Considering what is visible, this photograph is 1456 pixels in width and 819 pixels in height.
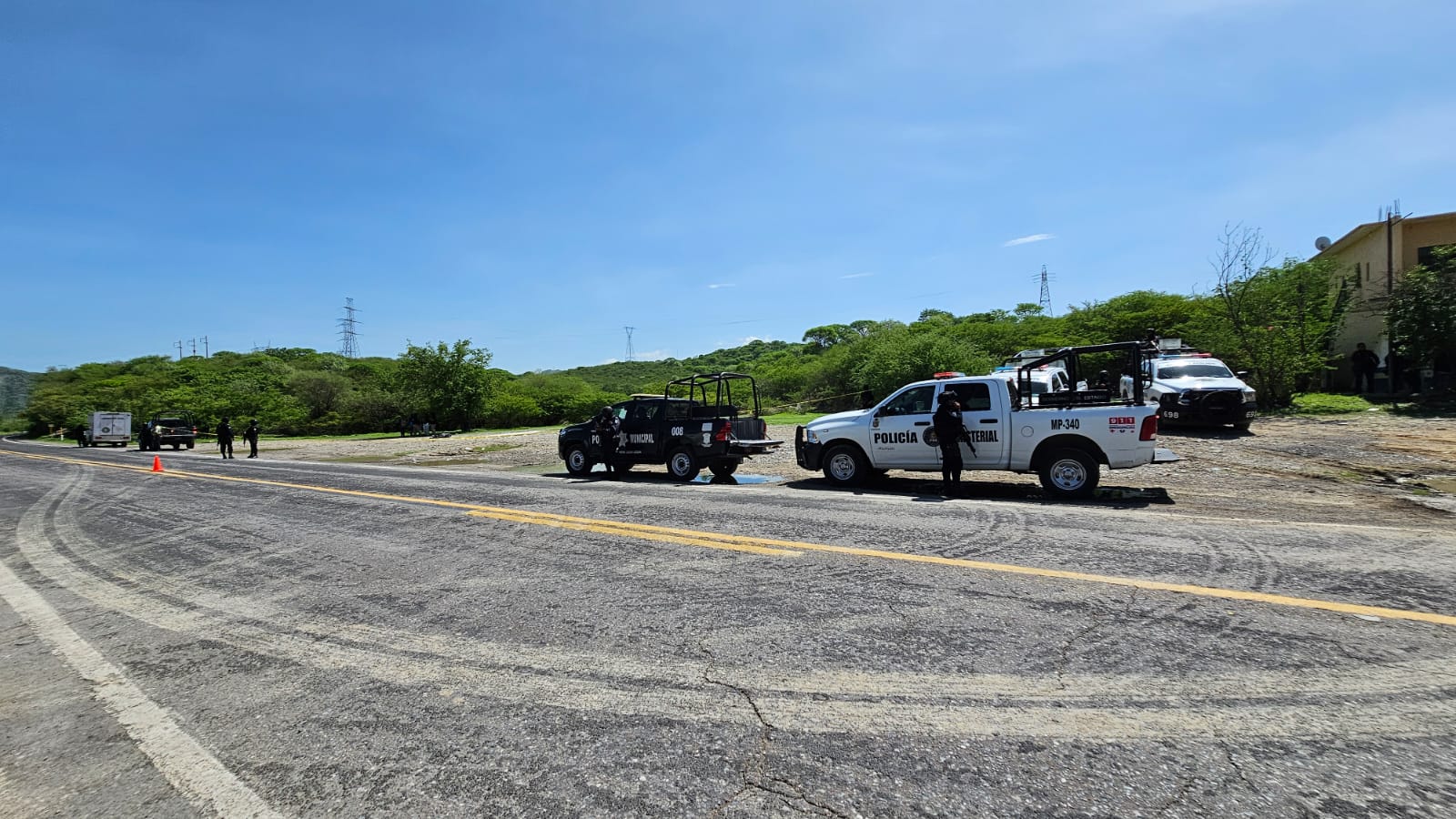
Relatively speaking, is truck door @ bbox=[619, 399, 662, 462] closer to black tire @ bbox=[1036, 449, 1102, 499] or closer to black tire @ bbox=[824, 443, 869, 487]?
black tire @ bbox=[824, 443, 869, 487]

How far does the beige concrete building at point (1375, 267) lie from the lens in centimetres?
2692

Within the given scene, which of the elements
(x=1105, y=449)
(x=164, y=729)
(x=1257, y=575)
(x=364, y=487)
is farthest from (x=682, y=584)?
(x=364, y=487)

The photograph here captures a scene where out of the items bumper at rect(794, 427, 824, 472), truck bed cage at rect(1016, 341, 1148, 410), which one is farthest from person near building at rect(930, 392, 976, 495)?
bumper at rect(794, 427, 824, 472)

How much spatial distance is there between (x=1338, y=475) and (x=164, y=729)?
15516 mm

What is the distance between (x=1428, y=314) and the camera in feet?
68.9

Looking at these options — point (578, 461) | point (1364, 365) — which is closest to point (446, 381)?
point (578, 461)

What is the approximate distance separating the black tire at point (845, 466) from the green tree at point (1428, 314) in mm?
21795

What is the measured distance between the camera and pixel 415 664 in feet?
13.5

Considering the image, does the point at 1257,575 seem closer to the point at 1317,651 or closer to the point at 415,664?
the point at 1317,651

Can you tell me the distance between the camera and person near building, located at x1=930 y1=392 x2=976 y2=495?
35.9 feet

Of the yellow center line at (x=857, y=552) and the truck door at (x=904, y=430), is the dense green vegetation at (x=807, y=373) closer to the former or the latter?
the truck door at (x=904, y=430)

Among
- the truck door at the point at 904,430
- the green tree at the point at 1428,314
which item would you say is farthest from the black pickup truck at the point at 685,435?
the green tree at the point at 1428,314

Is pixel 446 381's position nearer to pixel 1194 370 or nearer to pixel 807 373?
pixel 807 373

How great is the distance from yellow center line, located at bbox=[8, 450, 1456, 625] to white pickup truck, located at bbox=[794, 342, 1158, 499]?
17.5 feet
